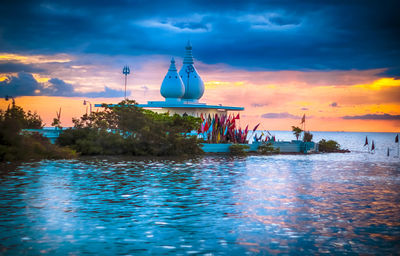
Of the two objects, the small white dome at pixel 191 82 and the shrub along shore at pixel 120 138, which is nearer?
the shrub along shore at pixel 120 138

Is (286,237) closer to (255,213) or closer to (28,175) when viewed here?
(255,213)

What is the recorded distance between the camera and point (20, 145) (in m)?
29.6

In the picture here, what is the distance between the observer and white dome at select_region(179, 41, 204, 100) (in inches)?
2318

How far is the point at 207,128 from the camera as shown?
4462 cm

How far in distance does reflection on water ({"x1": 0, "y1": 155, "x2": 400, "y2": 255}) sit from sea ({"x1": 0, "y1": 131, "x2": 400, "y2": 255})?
A: 27 mm

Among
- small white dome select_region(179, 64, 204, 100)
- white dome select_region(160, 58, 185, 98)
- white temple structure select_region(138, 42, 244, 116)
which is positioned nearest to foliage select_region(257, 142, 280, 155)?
white temple structure select_region(138, 42, 244, 116)

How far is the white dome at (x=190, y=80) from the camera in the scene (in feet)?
193

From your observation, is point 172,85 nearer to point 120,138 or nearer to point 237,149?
point 237,149

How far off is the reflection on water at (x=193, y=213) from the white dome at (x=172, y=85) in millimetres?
32792

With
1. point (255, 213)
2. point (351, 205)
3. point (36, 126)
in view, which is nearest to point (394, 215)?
point (351, 205)

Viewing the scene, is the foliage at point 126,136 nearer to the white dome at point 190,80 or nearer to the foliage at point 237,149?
the foliage at point 237,149

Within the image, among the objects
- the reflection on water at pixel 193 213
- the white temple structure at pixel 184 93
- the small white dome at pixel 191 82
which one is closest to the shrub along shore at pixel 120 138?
the reflection on water at pixel 193 213

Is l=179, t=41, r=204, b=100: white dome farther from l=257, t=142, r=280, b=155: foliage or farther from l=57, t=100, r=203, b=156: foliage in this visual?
l=57, t=100, r=203, b=156: foliage

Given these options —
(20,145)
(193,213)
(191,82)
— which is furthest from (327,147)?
(193,213)
